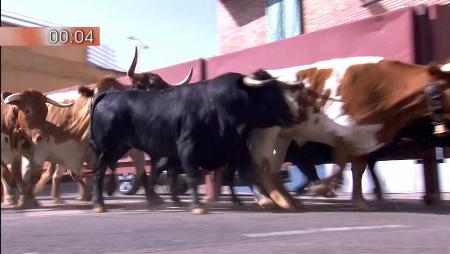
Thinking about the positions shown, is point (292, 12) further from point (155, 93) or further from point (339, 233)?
point (339, 233)

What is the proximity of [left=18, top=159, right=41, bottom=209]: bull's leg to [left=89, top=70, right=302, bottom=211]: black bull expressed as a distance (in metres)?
1.27

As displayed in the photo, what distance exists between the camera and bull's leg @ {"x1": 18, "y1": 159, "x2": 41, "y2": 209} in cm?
653

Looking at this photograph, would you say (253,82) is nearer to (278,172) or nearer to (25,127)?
(278,172)

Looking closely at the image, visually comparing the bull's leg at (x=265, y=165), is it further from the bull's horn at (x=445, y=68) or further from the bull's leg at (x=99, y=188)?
the bull's horn at (x=445, y=68)

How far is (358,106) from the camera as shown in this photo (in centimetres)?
877

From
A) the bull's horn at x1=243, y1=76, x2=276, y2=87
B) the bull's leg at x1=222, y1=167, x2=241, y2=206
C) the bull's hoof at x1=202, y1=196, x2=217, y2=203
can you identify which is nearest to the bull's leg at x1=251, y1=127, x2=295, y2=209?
the bull's leg at x1=222, y1=167, x2=241, y2=206

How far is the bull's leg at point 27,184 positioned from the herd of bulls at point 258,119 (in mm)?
402

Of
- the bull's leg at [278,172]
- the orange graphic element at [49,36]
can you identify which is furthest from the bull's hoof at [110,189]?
the orange graphic element at [49,36]

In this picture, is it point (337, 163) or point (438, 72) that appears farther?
point (337, 163)

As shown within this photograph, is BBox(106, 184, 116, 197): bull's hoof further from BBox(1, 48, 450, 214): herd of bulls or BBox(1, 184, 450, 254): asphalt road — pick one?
BBox(1, 48, 450, 214): herd of bulls

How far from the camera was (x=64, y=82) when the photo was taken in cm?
482

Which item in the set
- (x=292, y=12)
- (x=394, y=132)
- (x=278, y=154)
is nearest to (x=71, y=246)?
(x=278, y=154)

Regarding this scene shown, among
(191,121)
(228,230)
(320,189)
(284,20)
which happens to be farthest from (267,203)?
(284,20)

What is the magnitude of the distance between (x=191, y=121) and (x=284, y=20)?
10573mm
